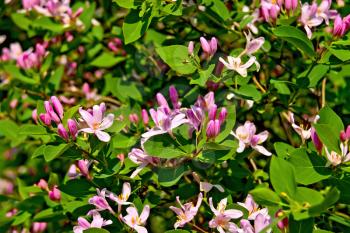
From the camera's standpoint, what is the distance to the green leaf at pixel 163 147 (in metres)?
1.74

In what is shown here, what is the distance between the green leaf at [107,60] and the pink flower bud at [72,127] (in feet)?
3.35

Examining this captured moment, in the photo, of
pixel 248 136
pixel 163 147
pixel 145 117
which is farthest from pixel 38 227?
pixel 248 136

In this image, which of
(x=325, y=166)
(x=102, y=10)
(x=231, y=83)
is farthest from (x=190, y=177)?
(x=102, y=10)

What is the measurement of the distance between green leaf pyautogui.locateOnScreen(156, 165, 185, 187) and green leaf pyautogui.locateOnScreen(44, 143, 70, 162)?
1.07ft

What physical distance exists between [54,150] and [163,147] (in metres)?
0.34

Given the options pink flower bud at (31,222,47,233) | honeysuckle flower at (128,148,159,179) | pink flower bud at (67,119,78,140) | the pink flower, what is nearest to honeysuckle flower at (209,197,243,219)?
the pink flower

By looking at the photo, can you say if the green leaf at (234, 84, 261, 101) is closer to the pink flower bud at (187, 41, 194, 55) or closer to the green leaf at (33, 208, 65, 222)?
the pink flower bud at (187, 41, 194, 55)

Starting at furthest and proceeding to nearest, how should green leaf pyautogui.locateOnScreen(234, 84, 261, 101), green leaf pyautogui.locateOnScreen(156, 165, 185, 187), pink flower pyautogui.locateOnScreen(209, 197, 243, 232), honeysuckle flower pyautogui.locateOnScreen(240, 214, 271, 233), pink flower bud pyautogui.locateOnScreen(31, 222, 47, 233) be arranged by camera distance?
pink flower bud pyautogui.locateOnScreen(31, 222, 47, 233)
green leaf pyautogui.locateOnScreen(234, 84, 261, 101)
green leaf pyautogui.locateOnScreen(156, 165, 185, 187)
pink flower pyautogui.locateOnScreen(209, 197, 243, 232)
honeysuckle flower pyautogui.locateOnScreen(240, 214, 271, 233)

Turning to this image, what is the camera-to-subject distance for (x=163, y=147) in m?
1.76

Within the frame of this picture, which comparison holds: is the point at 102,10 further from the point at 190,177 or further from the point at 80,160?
the point at 80,160

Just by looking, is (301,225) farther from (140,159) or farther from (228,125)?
(140,159)

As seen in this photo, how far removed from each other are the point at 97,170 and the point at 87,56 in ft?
3.94

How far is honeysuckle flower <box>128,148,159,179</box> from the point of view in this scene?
1821 mm

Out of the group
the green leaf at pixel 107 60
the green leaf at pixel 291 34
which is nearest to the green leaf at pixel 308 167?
the green leaf at pixel 291 34
